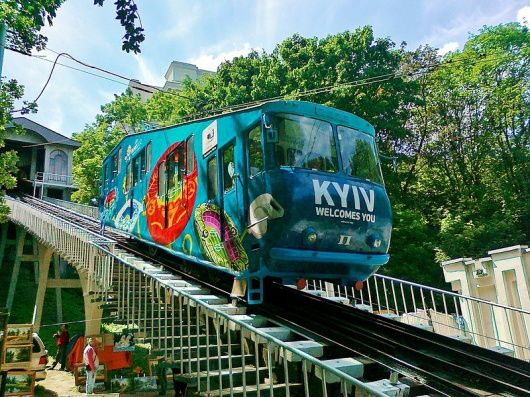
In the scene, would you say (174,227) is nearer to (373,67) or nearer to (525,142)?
(373,67)

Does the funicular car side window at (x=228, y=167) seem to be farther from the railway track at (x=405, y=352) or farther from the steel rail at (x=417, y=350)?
the steel rail at (x=417, y=350)

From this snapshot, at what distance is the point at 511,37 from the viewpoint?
24.0 meters

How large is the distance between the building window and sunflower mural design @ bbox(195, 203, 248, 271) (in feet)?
109

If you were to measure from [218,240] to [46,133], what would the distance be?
33986 millimetres

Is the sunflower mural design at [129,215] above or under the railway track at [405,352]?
above

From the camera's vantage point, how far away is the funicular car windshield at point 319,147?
6.75 meters

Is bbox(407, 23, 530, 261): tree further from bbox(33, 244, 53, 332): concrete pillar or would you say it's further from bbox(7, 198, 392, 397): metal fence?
bbox(33, 244, 53, 332): concrete pillar

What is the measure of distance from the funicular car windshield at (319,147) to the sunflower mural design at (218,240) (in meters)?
1.37

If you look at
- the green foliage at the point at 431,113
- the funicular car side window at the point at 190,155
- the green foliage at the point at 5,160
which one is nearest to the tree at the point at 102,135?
the green foliage at the point at 431,113

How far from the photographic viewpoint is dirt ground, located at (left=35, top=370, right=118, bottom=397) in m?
11.7

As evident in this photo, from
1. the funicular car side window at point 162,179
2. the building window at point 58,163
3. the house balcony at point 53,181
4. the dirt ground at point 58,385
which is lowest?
the dirt ground at point 58,385

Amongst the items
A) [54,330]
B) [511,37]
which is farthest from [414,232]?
[54,330]

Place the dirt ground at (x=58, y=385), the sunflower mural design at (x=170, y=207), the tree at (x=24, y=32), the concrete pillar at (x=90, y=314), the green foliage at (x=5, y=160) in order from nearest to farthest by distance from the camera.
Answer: the tree at (x=24, y=32) < the sunflower mural design at (x=170, y=207) < the dirt ground at (x=58, y=385) < the concrete pillar at (x=90, y=314) < the green foliage at (x=5, y=160)

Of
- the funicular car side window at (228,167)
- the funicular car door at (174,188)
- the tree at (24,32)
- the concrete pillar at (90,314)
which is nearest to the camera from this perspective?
the tree at (24,32)
